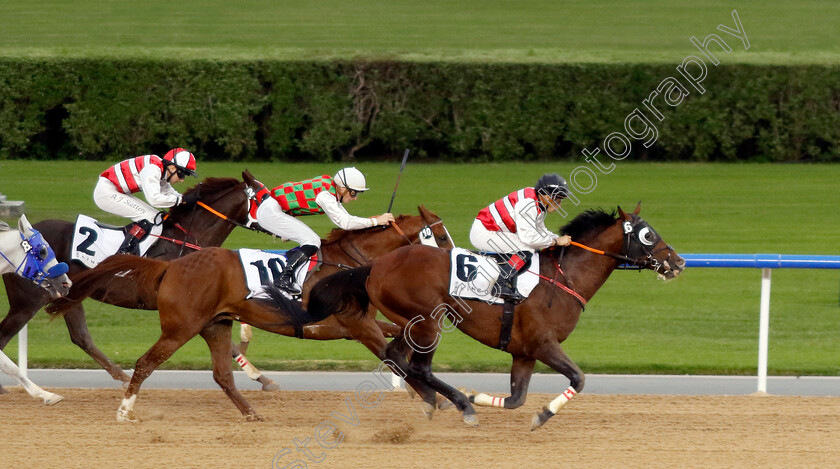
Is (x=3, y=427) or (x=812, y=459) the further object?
(x=3, y=427)

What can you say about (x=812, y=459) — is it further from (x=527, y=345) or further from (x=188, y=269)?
(x=188, y=269)

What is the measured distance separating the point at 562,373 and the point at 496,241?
37.4 inches

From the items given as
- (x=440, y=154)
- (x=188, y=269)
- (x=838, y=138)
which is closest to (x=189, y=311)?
(x=188, y=269)

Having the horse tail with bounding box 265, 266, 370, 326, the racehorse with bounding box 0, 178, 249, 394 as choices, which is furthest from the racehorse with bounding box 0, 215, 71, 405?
the horse tail with bounding box 265, 266, 370, 326

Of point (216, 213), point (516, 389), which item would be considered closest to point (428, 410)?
point (516, 389)

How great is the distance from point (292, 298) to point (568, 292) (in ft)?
5.33

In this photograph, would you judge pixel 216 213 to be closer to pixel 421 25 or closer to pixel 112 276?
pixel 112 276

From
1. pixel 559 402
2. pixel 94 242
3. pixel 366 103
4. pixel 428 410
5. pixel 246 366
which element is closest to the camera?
pixel 559 402

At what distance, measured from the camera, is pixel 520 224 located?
20.7 ft

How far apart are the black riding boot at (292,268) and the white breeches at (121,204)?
1.44 meters

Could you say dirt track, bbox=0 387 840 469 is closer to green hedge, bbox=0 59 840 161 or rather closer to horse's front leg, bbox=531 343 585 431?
horse's front leg, bbox=531 343 585 431

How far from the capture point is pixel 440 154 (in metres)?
18.0

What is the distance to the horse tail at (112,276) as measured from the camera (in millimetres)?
6469

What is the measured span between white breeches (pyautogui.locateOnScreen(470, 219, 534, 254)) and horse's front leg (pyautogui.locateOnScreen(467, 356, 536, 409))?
2.15ft
